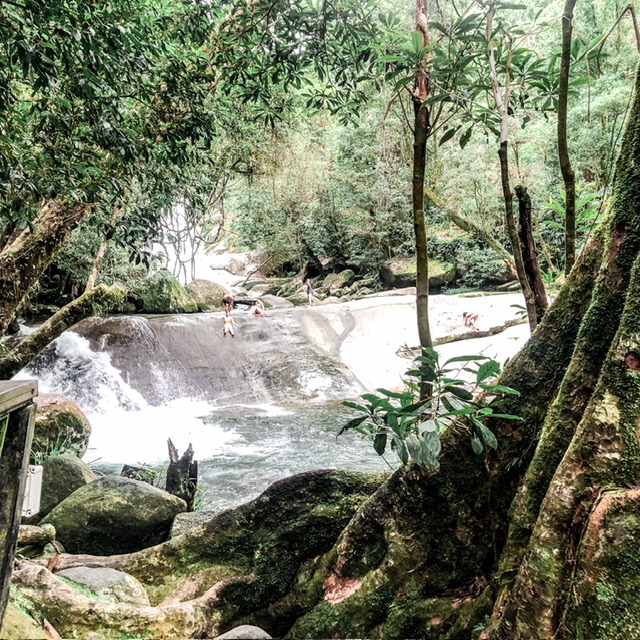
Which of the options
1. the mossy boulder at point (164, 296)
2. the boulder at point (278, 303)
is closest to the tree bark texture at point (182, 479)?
the mossy boulder at point (164, 296)

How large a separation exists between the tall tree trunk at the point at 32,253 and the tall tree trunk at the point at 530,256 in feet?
14.0

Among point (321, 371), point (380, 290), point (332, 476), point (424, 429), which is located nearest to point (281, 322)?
point (321, 371)

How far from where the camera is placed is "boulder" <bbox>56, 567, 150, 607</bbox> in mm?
2893

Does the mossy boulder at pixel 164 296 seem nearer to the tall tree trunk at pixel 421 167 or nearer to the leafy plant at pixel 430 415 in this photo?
the tall tree trunk at pixel 421 167

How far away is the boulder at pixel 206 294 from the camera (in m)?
19.7

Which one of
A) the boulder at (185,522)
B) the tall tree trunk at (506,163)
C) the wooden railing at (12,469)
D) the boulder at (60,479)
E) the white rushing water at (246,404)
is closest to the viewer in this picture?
the wooden railing at (12,469)

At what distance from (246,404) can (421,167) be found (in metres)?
10.4

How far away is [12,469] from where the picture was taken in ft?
5.34

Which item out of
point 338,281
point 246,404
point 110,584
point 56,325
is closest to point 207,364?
point 246,404

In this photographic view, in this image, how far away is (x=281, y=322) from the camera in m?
16.4

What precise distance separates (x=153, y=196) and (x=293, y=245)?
22573 millimetres

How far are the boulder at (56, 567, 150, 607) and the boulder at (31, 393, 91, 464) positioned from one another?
417 cm

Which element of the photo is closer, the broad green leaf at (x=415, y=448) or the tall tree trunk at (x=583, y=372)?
the tall tree trunk at (x=583, y=372)

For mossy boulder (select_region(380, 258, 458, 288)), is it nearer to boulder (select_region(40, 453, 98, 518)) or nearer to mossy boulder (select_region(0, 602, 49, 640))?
boulder (select_region(40, 453, 98, 518))
